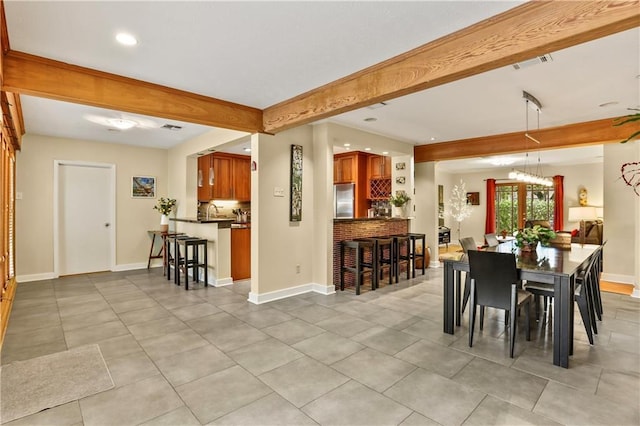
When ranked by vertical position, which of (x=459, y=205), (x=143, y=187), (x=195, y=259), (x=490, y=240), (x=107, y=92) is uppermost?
(x=107, y=92)

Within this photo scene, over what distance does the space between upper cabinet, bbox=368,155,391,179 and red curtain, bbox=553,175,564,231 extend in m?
5.65

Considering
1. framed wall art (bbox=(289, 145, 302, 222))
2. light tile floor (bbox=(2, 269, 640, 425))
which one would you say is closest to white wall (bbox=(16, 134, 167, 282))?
light tile floor (bbox=(2, 269, 640, 425))

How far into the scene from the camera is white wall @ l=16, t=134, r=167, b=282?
5.70 m

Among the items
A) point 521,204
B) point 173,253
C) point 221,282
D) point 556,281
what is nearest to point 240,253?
point 221,282

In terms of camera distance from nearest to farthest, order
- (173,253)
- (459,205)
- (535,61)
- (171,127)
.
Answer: (535,61), (171,127), (173,253), (459,205)

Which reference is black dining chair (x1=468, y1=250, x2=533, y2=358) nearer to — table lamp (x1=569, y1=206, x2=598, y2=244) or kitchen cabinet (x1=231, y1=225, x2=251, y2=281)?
kitchen cabinet (x1=231, y1=225, x2=251, y2=281)

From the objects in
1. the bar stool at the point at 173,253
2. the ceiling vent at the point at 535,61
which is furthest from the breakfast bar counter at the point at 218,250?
the ceiling vent at the point at 535,61

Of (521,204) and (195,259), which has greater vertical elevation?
(521,204)

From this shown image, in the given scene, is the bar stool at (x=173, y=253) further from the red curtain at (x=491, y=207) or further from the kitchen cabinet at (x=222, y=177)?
the red curtain at (x=491, y=207)

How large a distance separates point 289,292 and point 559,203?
877 centimetres

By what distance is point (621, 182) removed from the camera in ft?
17.9

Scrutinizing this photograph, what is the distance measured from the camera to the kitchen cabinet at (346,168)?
766 cm

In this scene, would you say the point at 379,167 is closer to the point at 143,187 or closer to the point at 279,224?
the point at 279,224

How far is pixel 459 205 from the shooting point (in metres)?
11.5
